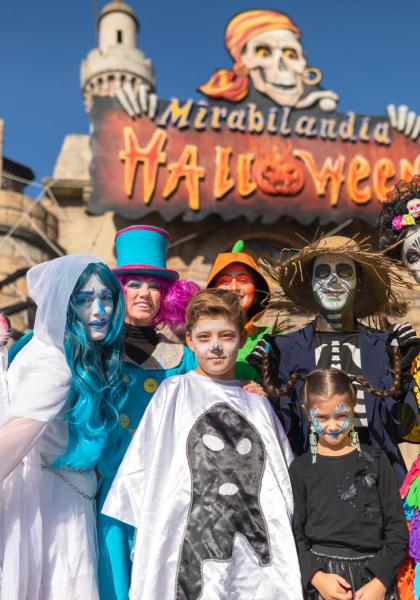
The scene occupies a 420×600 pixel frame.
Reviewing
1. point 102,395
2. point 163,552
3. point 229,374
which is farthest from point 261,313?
point 163,552

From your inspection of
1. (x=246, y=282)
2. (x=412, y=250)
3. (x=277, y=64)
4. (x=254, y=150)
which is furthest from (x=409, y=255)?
(x=277, y=64)

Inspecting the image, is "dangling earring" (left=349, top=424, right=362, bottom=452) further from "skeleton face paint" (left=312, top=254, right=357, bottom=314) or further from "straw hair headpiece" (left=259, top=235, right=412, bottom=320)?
"straw hair headpiece" (left=259, top=235, right=412, bottom=320)

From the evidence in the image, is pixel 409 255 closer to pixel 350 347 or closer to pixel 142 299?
pixel 350 347

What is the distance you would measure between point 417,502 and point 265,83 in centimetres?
1224

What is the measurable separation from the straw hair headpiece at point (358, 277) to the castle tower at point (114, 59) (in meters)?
23.7

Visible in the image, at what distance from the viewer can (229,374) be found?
9.41ft

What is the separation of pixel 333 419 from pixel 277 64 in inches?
494

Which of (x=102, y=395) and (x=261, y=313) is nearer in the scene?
(x=102, y=395)

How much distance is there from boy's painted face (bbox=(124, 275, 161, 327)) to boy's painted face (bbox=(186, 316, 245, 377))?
0.84 metres

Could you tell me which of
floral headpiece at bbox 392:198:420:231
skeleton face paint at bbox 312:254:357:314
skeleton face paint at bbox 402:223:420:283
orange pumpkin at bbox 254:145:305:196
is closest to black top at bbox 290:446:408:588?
skeleton face paint at bbox 312:254:357:314

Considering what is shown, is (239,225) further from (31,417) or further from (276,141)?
(31,417)

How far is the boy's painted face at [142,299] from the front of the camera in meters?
3.56

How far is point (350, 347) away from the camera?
3.09 metres

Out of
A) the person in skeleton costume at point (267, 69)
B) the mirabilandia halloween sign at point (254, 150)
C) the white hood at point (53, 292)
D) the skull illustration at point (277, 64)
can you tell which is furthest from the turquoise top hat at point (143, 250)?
the skull illustration at point (277, 64)
